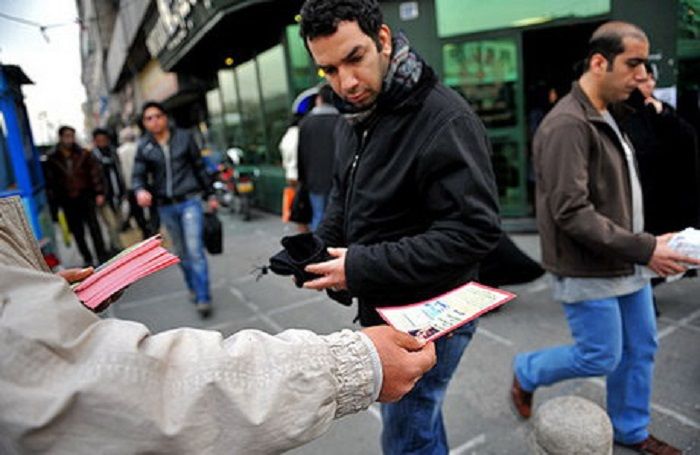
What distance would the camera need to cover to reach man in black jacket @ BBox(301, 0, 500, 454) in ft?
5.52

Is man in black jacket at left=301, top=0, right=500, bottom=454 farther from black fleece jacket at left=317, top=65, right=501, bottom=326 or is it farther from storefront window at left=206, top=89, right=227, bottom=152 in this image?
storefront window at left=206, top=89, right=227, bottom=152

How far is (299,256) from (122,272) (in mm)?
694

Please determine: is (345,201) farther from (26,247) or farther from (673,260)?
(673,260)

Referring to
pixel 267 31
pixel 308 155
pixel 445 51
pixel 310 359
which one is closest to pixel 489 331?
pixel 308 155

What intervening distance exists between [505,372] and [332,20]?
8.83ft

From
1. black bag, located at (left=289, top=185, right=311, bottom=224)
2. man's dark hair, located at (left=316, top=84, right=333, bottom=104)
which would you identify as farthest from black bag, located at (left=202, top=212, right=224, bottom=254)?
man's dark hair, located at (left=316, top=84, right=333, bottom=104)

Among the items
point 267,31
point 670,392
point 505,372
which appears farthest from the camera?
point 267,31

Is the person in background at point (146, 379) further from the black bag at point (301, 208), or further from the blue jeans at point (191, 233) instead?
the black bag at point (301, 208)

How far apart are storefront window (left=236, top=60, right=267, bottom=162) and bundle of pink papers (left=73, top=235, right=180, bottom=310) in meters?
9.29

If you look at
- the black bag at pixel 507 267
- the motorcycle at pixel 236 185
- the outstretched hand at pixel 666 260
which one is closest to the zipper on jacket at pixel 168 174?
the black bag at pixel 507 267

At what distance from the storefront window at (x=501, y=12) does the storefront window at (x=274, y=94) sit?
307 centimetres

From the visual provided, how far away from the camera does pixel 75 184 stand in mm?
7273

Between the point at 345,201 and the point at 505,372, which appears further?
the point at 505,372

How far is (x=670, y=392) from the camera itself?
3.08 metres
